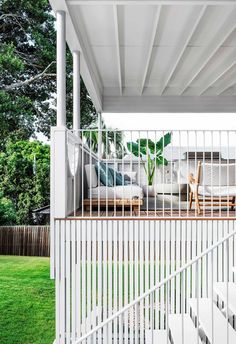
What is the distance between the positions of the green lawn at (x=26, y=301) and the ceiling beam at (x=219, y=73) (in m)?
6.91

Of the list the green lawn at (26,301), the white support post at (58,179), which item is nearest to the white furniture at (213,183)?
the white support post at (58,179)

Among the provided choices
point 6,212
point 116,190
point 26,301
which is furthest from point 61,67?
point 6,212

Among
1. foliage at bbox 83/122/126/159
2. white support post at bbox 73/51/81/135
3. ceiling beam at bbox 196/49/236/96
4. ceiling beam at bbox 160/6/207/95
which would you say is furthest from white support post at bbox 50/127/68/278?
ceiling beam at bbox 196/49/236/96

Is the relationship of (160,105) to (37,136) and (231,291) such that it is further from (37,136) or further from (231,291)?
(37,136)

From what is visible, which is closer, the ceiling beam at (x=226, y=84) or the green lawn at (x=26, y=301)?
the ceiling beam at (x=226, y=84)

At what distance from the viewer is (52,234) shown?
577 centimetres

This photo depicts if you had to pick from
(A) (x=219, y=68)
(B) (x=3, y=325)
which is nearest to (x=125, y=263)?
(A) (x=219, y=68)

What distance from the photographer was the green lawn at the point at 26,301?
12.5m

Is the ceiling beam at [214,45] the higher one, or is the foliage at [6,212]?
the ceiling beam at [214,45]

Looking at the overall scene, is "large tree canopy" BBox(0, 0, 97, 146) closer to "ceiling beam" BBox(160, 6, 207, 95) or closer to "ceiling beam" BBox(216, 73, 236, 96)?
"ceiling beam" BBox(216, 73, 236, 96)

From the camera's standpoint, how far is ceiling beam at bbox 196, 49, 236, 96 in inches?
339

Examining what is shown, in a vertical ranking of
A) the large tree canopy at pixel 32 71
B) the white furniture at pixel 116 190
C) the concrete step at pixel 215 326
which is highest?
the large tree canopy at pixel 32 71

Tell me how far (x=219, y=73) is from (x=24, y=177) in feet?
29.8

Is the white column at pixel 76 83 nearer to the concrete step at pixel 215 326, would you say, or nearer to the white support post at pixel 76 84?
the white support post at pixel 76 84
